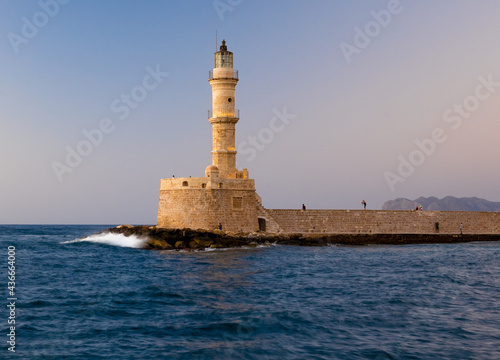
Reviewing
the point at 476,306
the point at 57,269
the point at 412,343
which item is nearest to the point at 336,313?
the point at 412,343

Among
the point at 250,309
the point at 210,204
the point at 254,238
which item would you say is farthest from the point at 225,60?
the point at 250,309

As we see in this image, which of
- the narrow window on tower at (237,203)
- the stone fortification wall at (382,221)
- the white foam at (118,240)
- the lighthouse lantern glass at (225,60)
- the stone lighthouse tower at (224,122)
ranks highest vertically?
the lighthouse lantern glass at (225,60)

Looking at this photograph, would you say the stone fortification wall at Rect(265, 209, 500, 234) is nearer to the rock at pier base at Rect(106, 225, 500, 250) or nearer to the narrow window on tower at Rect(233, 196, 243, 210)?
the rock at pier base at Rect(106, 225, 500, 250)

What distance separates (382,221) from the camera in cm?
3384

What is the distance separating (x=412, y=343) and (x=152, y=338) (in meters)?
5.09

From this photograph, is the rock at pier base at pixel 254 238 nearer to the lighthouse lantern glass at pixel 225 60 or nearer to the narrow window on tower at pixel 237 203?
the narrow window on tower at pixel 237 203

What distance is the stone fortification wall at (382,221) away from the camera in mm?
32219

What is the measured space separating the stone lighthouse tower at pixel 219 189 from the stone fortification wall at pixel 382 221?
85.7 inches

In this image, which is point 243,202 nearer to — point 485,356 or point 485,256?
point 485,256

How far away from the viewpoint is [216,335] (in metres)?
11.2

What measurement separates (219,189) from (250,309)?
17.2 m

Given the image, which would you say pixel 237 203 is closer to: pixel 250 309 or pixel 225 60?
pixel 225 60

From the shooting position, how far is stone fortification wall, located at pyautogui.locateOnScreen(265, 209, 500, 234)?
3222cm

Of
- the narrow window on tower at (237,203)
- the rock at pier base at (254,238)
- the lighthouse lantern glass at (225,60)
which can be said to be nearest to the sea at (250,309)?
the rock at pier base at (254,238)
